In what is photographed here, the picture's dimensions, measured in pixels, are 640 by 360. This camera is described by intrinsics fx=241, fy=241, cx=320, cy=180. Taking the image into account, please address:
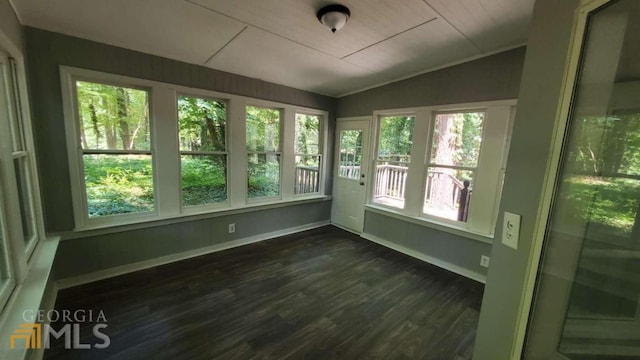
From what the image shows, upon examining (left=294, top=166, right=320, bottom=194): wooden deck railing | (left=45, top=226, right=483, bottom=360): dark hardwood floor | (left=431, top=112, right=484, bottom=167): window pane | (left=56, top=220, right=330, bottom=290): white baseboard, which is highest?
(left=431, top=112, right=484, bottom=167): window pane

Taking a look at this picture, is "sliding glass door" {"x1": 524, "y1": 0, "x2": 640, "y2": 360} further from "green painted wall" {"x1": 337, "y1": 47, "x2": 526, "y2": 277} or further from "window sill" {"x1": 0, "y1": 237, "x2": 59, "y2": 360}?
"window sill" {"x1": 0, "y1": 237, "x2": 59, "y2": 360}

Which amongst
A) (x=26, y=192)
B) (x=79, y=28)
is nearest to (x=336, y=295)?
(x=26, y=192)

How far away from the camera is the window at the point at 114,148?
2.42 meters

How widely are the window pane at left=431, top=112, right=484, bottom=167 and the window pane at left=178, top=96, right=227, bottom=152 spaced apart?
2909mm

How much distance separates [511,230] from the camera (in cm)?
105

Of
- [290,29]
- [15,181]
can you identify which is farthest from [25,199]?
[290,29]

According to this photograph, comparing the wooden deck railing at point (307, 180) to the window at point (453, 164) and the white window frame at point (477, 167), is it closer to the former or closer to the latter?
the white window frame at point (477, 167)

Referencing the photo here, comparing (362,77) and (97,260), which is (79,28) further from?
(362,77)

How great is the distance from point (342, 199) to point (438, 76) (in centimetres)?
246

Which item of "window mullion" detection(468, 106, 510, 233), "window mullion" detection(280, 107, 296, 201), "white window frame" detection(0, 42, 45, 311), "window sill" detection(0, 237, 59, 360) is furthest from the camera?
"window mullion" detection(280, 107, 296, 201)

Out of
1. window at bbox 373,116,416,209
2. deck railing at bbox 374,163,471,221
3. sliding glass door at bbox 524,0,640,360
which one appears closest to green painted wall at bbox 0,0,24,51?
sliding glass door at bbox 524,0,640,360

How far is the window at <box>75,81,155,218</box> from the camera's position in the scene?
2.42 m

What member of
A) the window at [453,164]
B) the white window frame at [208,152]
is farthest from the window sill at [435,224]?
the white window frame at [208,152]

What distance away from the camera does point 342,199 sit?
14.7 ft
